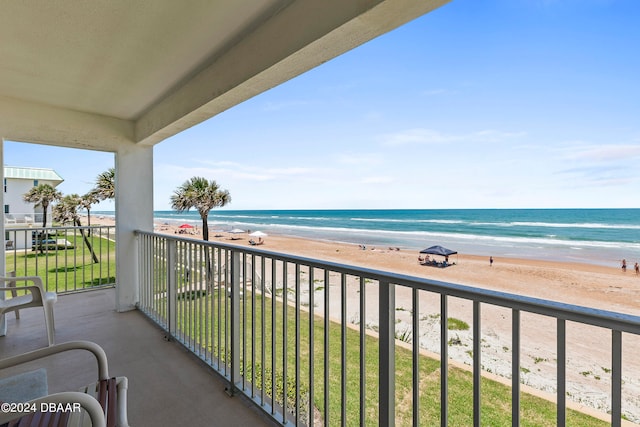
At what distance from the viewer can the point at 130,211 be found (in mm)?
3695

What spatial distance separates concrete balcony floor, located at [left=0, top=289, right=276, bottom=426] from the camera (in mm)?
1807

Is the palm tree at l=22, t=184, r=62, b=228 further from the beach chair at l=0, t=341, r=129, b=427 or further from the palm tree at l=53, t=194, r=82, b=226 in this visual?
the beach chair at l=0, t=341, r=129, b=427

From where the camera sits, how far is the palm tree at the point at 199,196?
1006 centimetres

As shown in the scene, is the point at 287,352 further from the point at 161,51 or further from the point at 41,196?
the point at 41,196

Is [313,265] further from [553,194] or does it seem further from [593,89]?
[553,194]

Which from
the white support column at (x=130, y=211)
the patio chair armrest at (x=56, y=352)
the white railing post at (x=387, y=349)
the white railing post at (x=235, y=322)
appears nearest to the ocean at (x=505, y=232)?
the white support column at (x=130, y=211)

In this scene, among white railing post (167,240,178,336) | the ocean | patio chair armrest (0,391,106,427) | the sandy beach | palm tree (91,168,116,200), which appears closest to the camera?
patio chair armrest (0,391,106,427)

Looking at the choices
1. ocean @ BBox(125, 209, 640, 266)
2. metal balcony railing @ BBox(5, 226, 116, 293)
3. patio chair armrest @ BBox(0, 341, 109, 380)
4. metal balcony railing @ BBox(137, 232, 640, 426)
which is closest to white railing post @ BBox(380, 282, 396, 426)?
metal balcony railing @ BBox(137, 232, 640, 426)

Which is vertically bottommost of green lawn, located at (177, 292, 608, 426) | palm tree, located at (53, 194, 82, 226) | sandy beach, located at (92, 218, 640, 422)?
sandy beach, located at (92, 218, 640, 422)

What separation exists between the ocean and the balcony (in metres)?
12.7

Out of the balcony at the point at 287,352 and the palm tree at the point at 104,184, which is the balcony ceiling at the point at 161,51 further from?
the palm tree at the point at 104,184

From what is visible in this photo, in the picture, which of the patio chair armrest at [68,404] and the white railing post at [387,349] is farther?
the white railing post at [387,349]

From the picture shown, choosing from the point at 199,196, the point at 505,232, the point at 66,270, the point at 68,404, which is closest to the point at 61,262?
the point at 199,196

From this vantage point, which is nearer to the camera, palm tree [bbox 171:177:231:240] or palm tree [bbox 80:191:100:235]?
palm tree [bbox 171:177:231:240]
